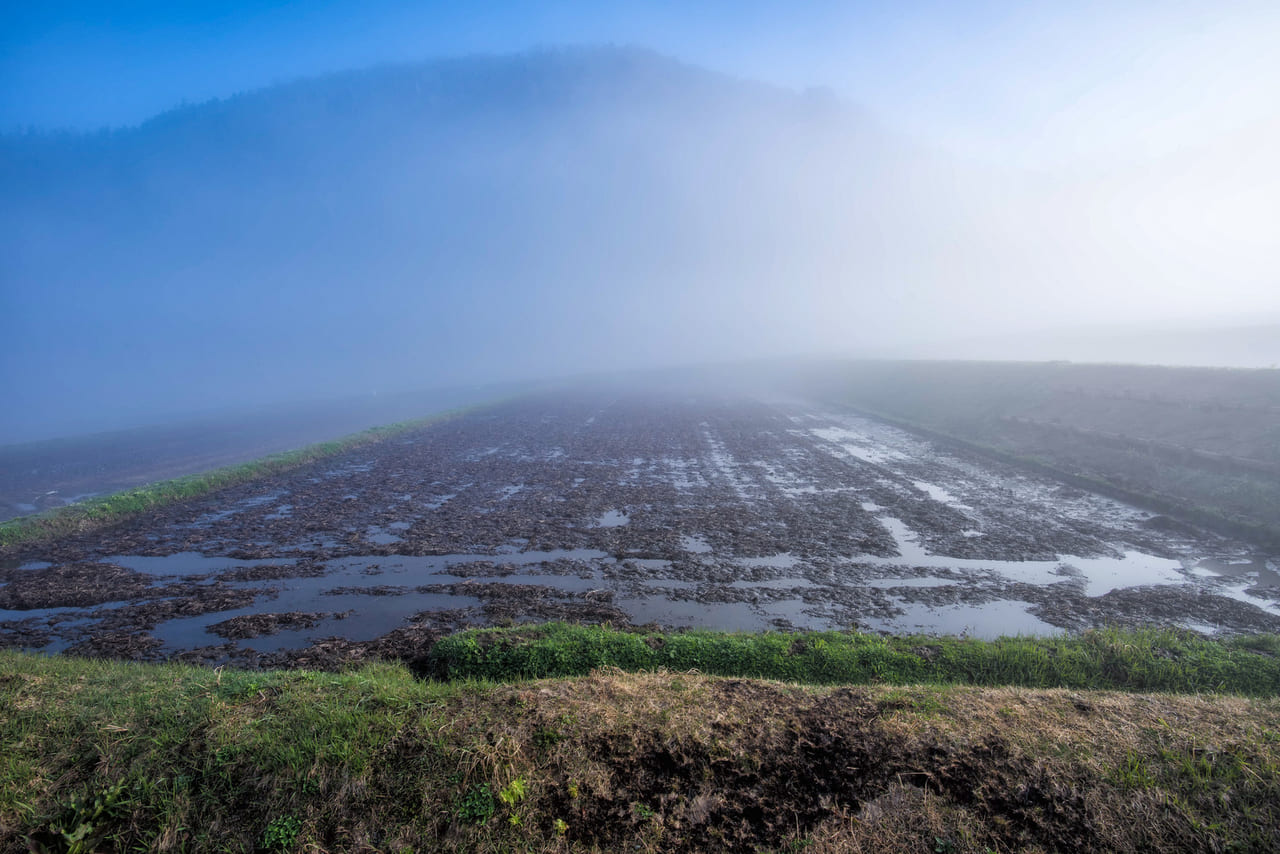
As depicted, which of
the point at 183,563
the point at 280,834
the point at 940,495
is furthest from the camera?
the point at 940,495

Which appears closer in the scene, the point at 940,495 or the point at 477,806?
the point at 477,806

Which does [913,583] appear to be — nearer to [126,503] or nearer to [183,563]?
[183,563]

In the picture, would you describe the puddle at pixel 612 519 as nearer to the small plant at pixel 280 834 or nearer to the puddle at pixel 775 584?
the puddle at pixel 775 584

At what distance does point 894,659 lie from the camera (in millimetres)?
8414

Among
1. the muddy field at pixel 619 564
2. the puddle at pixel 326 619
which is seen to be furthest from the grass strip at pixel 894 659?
the puddle at pixel 326 619

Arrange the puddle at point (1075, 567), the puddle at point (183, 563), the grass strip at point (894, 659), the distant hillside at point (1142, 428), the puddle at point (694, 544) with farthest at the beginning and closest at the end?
1. the distant hillside at point (1142, 428)
2. the puddle at point (694, 544)
3. the puddle at point (183, 563)
4. the puddle at point (1075, 567)
5. the grass strip at point (894, 659)

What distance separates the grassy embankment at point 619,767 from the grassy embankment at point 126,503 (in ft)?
47.7

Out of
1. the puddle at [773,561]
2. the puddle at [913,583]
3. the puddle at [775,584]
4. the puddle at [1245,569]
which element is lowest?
the puddle at [1245,569]

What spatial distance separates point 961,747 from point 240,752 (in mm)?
7645

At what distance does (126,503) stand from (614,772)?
23548 millimetres

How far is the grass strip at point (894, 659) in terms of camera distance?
810 centimetres

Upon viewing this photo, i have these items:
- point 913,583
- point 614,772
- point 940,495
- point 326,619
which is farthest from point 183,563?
point 940,495

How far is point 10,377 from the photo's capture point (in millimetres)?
118125

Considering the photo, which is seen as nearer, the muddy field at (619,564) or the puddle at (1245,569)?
the muddy field at (619,564)
